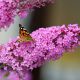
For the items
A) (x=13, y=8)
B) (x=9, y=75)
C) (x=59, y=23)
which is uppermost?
(x=59, y=23)

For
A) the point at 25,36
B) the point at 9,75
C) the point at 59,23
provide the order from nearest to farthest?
1. the point at 25,36
2. the point at 9,75
3. the point at 59,23

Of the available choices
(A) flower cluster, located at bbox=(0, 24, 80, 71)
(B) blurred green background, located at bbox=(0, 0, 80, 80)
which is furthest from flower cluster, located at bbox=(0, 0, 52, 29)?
(B) blurred green background, located at bbox=(0, 0, 80, 80)

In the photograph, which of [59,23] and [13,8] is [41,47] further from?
[59,23]

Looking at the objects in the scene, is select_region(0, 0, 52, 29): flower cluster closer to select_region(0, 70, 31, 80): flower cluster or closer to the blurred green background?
select_region(0, 70, 31, 80): flower cluster

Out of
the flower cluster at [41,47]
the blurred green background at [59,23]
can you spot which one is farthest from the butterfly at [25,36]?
the blurred green background at [59,23]

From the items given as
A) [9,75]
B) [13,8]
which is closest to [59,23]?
[9,75]

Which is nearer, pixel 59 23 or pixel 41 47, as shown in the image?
pixel 41 47
